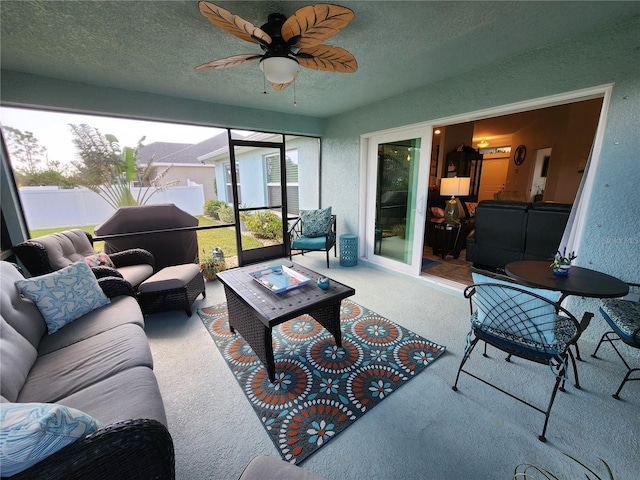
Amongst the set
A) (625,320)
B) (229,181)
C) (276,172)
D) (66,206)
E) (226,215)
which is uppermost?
(276,172)

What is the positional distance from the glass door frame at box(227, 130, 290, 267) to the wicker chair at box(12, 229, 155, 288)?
4.66 feet

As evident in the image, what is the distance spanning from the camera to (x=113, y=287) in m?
2.17

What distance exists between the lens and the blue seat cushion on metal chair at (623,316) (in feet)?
5.25

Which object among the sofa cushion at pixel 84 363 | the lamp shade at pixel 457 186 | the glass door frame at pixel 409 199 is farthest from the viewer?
the lamp shade at pixel 457 186

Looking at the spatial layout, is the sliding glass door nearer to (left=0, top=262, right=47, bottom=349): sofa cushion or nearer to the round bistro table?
the round bistro table

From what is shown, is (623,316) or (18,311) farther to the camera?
(623,316)

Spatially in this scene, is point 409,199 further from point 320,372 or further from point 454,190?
point 320,372

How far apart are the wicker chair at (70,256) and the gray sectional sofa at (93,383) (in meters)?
0.48

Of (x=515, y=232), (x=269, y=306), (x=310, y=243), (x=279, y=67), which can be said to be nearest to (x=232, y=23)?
(x=279, y=67)

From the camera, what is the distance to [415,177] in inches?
139

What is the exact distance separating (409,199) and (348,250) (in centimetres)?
128

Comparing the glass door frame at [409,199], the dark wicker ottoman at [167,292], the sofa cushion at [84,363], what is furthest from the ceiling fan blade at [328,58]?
the dark wicker ottoman at [167,292]

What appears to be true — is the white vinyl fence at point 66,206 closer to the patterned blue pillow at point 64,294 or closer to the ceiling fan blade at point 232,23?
the patterned blue pillow at point 64,294

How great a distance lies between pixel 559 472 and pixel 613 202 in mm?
1968
